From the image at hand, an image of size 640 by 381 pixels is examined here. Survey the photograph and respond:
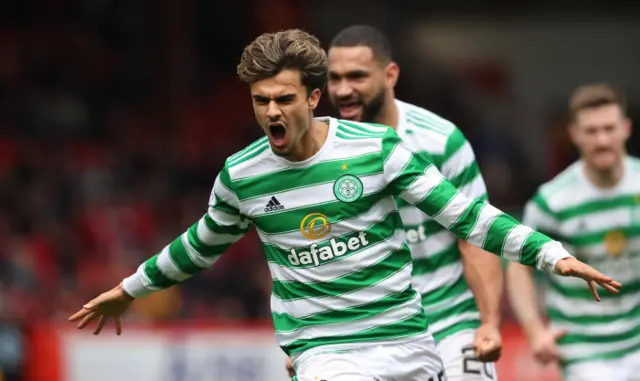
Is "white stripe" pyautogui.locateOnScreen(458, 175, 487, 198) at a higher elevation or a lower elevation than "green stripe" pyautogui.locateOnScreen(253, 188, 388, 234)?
higher

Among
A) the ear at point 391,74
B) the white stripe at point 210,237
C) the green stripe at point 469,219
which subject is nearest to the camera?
the green stripe at point 469,219

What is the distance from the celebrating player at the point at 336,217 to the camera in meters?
4.96

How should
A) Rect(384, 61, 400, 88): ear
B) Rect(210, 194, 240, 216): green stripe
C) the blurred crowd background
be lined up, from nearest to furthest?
Rect(210, 194, 240, 216): green stripe, Rect(384, 61, 400, 88): ear, the blurred crowd background

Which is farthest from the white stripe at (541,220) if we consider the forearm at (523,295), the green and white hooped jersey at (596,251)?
the forearm at (523,295)

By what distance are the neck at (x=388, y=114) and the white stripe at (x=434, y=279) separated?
2.33 feet

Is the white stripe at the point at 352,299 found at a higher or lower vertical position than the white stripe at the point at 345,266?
lower

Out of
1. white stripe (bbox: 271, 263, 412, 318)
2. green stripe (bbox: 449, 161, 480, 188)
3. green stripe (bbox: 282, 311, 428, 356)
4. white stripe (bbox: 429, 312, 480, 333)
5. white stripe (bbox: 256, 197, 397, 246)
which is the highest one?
green stripe (bbox: 449, 161, 480, 188)

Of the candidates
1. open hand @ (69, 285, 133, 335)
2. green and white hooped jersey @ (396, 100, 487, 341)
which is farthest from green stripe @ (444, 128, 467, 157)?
open hand @ (69, 285, 133, 335)

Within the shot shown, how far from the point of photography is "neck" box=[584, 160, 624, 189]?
7.20m

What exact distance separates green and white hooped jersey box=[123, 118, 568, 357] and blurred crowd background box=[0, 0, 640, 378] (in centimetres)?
720

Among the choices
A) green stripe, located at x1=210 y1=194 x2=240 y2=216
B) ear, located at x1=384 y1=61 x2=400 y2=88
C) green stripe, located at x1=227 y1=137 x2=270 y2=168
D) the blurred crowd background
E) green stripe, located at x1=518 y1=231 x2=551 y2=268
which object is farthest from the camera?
the blurred crowd background

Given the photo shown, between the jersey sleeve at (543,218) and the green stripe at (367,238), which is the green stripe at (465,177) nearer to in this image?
the green stripe at (367,238)

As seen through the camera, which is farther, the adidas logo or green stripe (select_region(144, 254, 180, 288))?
green stripe (select_region(144, 254, 180, 288))

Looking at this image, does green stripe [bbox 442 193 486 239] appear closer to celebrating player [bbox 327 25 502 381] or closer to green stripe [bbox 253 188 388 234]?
green stripe [bbox 253 188 388 234]
